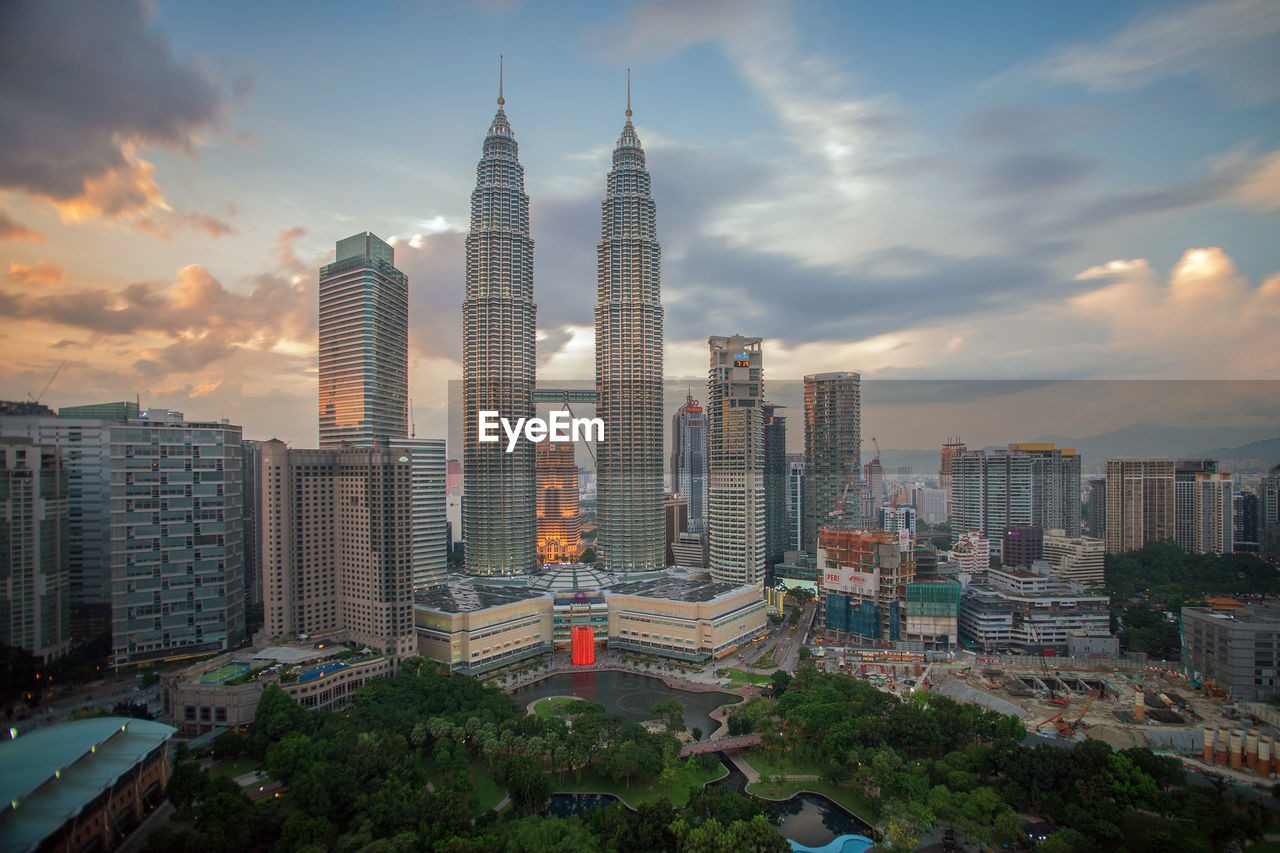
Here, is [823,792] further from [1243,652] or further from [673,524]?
[673,524]

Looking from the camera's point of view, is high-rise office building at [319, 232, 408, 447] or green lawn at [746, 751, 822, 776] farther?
high-rise office building at [319, 232, 408, 447]

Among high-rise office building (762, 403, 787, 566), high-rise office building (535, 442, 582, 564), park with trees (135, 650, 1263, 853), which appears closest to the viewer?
park with trees (135, 650, 1263, 853)

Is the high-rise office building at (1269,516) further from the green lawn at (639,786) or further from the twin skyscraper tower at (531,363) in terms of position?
the green lawn at (639,786)

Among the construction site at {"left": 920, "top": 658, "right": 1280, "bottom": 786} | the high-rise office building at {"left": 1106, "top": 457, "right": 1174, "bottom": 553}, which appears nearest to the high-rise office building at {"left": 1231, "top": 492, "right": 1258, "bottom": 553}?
the high-rise office building at {"left": 1106, "top": 457, "right": 1174, "bottom": 553}

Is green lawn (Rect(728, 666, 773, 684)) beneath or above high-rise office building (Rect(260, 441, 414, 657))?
beneath

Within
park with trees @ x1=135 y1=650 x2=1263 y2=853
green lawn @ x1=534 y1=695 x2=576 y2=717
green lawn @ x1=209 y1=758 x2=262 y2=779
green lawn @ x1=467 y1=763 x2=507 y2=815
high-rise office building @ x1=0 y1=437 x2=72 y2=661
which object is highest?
high-rise office building @ x1=0 y1=437 x2=72 y2=661

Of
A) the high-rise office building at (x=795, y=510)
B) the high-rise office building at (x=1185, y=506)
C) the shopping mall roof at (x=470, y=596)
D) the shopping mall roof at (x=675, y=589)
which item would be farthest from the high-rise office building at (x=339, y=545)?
the high-rise office building at (x=1185, y=506)

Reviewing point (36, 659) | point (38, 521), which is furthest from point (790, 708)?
point (36, 659)

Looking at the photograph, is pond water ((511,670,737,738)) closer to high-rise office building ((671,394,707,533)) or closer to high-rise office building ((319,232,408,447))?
high-rise office building ((319,232,408,447))
